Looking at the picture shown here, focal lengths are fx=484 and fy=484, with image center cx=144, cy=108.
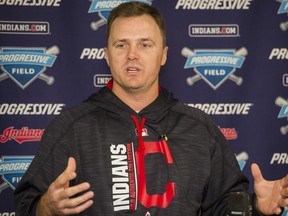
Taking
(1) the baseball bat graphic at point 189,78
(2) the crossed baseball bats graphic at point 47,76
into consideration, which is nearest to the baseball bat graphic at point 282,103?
(1) the baseball bat graphic at point 189,78

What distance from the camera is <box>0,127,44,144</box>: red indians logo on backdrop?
2.64 meters

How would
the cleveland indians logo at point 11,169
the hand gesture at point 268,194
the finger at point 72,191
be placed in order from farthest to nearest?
1. the cleveland indians logo at point 11,169
2. the hand gesture at point 268,194
3. the finger at point 72,191

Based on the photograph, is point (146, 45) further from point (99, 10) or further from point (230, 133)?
point (230, 133)

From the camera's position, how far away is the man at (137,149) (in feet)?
5.89

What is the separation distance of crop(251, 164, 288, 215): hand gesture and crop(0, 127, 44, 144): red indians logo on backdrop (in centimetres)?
139

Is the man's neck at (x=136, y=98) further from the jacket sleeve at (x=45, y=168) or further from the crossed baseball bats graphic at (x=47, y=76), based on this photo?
the crossed baseball bats graphic at (x=47, y=76)

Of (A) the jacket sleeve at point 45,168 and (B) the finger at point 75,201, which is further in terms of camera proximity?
(A) the jacket sleeve at point 45,168

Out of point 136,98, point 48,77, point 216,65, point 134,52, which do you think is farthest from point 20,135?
point 216,65

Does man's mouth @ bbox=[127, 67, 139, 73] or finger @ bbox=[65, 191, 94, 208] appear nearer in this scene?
finger @ bbox=[65, 191, 94, 208]

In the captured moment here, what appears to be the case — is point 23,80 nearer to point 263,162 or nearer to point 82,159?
point 82,159

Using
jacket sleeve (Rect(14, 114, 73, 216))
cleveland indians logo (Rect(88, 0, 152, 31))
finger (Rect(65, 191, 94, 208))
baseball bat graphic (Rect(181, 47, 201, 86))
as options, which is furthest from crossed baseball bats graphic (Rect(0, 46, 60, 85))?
finger (Rect(65, 191, 94, 208))

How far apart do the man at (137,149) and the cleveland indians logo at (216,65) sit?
769 millimetres

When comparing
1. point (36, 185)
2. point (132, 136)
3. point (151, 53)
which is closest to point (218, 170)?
point (132, 136)

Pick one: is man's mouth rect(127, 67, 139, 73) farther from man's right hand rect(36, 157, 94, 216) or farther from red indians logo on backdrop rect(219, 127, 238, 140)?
red indians logo on backdrop rect(219, 127, 238, 140)
